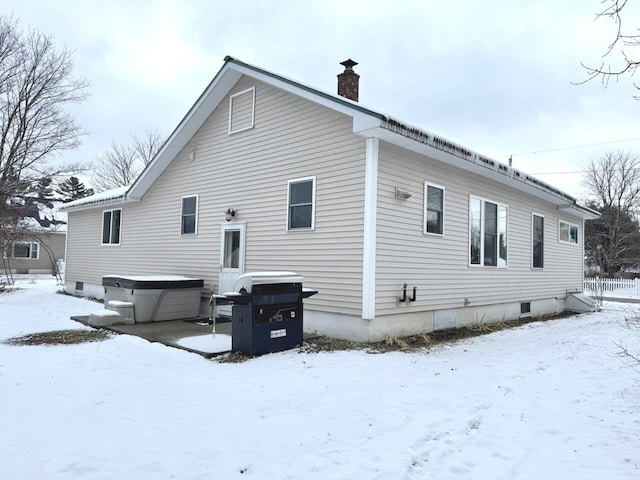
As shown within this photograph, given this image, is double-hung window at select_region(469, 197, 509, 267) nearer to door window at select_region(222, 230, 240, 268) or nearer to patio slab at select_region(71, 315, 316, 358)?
patio slab at select_region(71, 315, 316, 358)

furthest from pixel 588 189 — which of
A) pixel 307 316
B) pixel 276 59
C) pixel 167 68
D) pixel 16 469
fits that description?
pixel 16 469

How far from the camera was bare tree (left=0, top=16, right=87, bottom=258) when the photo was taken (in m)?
19.5

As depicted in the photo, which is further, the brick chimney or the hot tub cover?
the brick chimney

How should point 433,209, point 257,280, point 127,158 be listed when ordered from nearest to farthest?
point 257,280
point 433,209
point 127,158

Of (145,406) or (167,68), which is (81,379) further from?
(167,68)

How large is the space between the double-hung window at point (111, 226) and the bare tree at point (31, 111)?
19.7 ft

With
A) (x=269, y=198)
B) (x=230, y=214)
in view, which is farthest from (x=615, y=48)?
(x=230, y=214)

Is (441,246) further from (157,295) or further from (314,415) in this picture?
(157,295)

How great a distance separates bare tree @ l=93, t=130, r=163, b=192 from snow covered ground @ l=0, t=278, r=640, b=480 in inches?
1271

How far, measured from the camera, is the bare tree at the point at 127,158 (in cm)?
3675

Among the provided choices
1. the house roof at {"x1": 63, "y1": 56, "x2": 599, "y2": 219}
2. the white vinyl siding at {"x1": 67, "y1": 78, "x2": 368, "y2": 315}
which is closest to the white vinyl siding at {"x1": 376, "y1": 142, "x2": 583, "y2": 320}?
the house roof at {"x1": 63, "y1": 56, "x2": 599, "y2": 219}

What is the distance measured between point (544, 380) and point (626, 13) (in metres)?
4.33

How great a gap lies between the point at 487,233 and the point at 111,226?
11.8 metres

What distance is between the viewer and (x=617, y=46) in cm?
323
